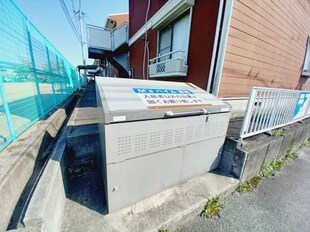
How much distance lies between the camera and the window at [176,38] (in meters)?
3.99

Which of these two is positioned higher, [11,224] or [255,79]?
[255,79]

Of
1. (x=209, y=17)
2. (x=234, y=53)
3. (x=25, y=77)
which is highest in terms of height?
(x=209, y=17)

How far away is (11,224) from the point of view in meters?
1.27

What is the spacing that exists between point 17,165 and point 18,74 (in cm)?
170

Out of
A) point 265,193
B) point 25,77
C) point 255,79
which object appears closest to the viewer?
point 265,193

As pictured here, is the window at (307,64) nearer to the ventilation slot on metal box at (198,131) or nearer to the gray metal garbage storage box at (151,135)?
the gray metal garbage storage box at (151,135)

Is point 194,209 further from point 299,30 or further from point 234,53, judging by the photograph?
point 299,30

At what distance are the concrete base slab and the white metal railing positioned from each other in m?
1.08

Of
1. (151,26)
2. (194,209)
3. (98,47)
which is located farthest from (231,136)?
(98,47)

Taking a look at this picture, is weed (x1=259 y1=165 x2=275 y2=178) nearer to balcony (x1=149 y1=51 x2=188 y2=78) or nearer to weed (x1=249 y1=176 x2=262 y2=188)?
→ weed (x1=249 y1=176 x2=262 y2=188)

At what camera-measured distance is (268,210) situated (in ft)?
6.03

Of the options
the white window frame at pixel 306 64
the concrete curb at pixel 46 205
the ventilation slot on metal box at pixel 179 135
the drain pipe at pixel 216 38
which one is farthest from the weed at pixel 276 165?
the white window frame at pixel 306 64

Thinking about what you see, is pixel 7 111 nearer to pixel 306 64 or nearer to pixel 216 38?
pixel 216 38

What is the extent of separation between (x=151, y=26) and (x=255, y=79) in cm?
422
